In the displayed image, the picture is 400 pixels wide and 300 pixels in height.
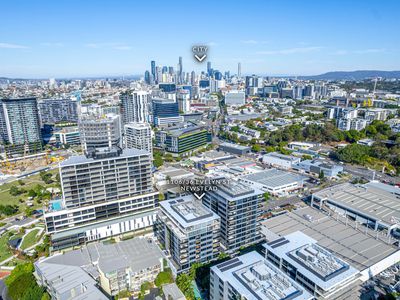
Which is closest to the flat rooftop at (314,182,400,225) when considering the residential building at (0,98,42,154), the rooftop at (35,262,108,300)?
the rooftop at (35,262,108,300)

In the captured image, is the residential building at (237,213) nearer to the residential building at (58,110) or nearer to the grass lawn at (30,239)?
the grass lawn at (30,239)

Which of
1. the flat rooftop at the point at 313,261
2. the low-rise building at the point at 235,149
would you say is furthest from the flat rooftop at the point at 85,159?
the low-rise building at the point at 235,149

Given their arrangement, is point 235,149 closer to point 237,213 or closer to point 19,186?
point 237,213

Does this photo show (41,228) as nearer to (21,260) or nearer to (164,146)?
(21,260)

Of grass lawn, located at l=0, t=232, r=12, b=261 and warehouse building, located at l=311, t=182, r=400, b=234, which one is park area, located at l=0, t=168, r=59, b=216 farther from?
warehouse building, located at l=311, t=182, r=400, b=234

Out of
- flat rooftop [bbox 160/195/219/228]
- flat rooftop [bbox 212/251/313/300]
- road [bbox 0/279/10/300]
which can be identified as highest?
flat rooftop [bbox 160/195/219/228]

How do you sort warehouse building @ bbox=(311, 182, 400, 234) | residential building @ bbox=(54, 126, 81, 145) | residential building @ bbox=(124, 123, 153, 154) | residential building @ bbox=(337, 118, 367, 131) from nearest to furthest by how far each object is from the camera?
warehouse building @ bbox=(311, 182, 400, 234) < residential building @ bbox=(124, 123, 153, 154) < residential building @ bbox=(54, 126, 81, 145) < residential building @ bbox=(337, 118, 367, 131)
